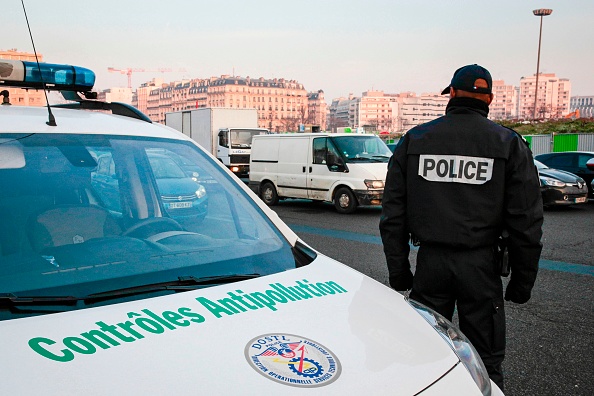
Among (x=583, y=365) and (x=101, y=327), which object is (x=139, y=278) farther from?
(x=583, y=365)

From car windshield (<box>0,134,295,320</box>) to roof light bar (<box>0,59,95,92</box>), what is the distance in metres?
0.66

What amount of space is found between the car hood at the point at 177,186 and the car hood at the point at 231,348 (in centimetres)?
85

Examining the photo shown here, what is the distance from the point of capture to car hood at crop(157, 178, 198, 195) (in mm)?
2662

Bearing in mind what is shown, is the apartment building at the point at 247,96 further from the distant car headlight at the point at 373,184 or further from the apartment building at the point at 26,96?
the apartment building at the point at 26,96

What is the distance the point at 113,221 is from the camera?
7.33ft

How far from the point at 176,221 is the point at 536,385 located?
249 cm

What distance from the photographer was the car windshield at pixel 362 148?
12.8m

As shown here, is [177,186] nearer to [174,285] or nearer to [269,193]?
[174,285]

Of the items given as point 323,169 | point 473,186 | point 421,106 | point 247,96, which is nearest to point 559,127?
point 323,169

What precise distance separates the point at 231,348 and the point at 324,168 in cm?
1166

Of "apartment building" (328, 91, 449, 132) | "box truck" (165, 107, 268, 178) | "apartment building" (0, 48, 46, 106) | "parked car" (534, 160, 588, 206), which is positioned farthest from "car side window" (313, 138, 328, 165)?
"apartment building" (328, 91, 449, 132)

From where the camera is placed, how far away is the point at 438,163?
2693 mm

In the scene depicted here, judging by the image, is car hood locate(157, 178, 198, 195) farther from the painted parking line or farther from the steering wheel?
the painted parking line

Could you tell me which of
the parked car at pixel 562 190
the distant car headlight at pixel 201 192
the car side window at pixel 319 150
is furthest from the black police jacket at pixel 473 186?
the parked car at pixel 562 190
